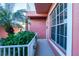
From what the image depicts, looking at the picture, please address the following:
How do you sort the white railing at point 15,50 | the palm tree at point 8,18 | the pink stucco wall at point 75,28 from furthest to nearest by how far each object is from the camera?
1. the palm tree at point 8,18
2. the white railing at point 15,50
3. the pink stucco wall at point 75,28

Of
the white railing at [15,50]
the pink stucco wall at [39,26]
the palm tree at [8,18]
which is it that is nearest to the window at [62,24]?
the white railing at [15,50]

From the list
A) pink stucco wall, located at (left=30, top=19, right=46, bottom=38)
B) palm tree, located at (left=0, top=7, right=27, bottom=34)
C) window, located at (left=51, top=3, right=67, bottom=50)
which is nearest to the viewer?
window, located at (left=51, top=3, right=67, bottom=50)

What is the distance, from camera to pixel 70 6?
223 cm

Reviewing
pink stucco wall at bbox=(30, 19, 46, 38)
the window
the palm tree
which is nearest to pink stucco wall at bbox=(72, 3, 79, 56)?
the window

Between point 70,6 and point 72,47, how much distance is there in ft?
2.07

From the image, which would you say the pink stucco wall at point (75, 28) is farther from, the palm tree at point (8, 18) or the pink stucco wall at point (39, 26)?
the pink stucco wall at point (39, 26)

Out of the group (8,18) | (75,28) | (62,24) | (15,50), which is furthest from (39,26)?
(75,28)

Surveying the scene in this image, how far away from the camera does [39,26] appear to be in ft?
30.4

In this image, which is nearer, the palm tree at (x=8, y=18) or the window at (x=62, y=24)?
the window at (x=62, y=24)

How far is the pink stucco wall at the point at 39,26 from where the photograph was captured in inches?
366

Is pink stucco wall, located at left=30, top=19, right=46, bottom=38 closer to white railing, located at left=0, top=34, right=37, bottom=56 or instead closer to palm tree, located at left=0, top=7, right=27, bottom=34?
palm tree, located at left=0, top=7, right=27, bottom=34

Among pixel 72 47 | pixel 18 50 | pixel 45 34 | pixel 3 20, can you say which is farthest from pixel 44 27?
pixel 72 47

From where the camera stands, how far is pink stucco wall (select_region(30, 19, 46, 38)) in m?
9.29

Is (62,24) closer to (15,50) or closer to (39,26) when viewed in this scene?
(15,50)
